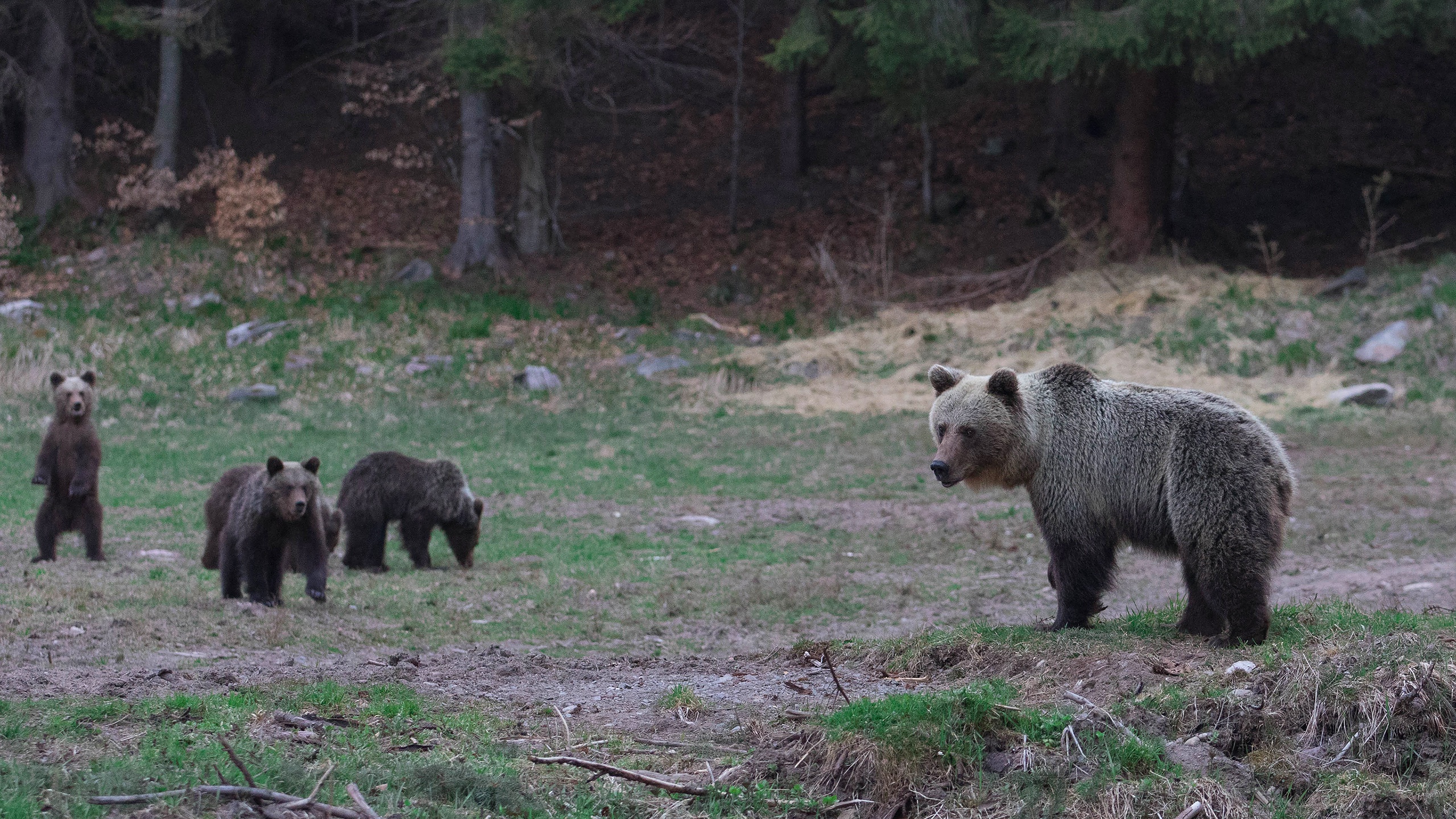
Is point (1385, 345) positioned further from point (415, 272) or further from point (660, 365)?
point (415, 272)

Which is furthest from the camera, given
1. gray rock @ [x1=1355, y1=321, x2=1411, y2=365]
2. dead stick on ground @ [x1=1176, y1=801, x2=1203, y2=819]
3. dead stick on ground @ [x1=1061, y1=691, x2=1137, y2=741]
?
gray rock @ [x1=1355, y1=321, x2=1411, y2=365]

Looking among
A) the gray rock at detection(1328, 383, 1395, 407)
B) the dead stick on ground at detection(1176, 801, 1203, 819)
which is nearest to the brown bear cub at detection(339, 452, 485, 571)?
the dead stick on ground at detection(1176, 801, 1203, 819)

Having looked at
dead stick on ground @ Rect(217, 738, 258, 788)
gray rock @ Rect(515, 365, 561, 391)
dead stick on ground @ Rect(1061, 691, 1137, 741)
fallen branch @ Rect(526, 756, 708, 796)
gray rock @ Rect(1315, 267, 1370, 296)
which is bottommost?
fallen branch @ Rect(526, 756, 708, 796)

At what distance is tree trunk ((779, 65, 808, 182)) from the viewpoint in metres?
29.9

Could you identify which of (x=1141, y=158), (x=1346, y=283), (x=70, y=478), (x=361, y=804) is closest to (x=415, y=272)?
(x=1141, y=158)

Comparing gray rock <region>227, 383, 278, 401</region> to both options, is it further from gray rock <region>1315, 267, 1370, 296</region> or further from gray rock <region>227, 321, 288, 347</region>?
gray rock <region>1315, 267, 1370, 296</region>

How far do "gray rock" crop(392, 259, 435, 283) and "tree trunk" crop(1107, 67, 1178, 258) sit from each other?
13.4 m

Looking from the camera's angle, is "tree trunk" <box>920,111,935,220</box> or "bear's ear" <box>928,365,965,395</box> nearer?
"bear's ear" <box>928,365,965,395</box>

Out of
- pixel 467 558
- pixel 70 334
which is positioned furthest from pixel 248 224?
pixel 467 558

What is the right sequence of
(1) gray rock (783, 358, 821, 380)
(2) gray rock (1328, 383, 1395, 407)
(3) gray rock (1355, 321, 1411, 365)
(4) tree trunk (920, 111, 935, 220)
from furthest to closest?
(4) tree trunk (920, 111, 935, 220), (1) gray rock (783, 358, 821, 380), (3) gray rock (1355, 321, 1411, 365), (2) gray rock (1328, 383, 1395, 407)

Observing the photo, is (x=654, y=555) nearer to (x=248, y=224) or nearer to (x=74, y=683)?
(x=74, y=683)

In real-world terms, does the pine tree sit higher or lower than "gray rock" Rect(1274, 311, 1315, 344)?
higher

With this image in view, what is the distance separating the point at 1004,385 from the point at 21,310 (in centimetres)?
2098

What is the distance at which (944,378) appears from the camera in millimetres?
7336
